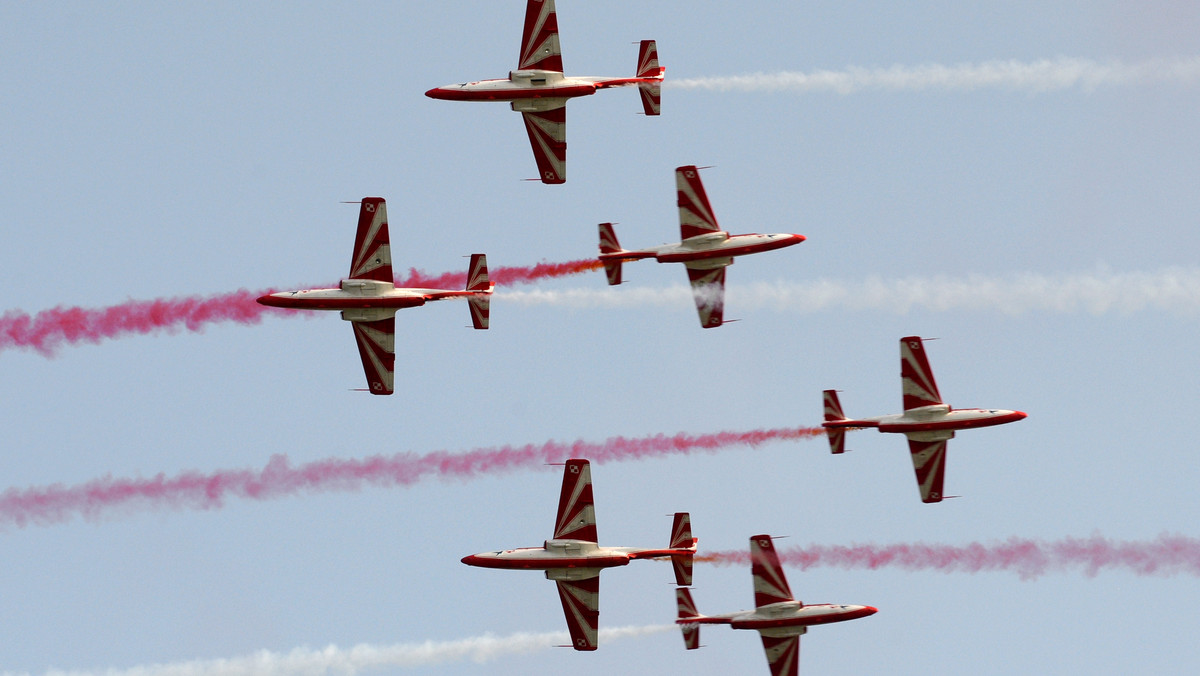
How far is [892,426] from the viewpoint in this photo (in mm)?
87312

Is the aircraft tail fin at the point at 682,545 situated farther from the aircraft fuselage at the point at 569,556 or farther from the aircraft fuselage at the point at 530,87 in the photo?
the aircraft fuselage at the point at 530,87

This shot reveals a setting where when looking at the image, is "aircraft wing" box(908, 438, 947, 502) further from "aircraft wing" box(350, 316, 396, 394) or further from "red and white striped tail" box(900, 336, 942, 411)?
"aircraft wing" box(350, 316, 396, 394)

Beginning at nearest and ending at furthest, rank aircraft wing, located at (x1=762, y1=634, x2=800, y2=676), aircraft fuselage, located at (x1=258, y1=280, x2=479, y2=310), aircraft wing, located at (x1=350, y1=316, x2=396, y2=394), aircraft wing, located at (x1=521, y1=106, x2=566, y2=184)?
aircraft fuselage, located at (x1=258, y1=280, x2=479, y2=310) < aircraft wing, located at (x1=350, y1=316, x2=396, y2=394) < aircraft wing, located at (x1=762, y1=634, x2=800, y2=676) < aircraft wing, located at (x1=521, y1=106, x2=566, y2=184)

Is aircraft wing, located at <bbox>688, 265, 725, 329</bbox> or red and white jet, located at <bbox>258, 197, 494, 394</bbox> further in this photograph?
aircraft wing, located at <bbox>688, 265, 725, 329</bbox>

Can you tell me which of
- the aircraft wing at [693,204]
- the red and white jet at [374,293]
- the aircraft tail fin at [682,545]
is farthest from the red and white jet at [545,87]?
the aircraft tail fin at [682,545]

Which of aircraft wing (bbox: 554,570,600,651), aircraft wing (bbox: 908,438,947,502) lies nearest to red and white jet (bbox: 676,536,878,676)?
aircraft wing (bbox: 554,570,600,651)

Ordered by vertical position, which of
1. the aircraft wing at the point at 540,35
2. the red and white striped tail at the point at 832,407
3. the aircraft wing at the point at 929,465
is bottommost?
the aircraft wing at the point at 929,465

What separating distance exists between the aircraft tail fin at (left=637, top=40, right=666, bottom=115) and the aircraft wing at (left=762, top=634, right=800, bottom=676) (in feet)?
73.7

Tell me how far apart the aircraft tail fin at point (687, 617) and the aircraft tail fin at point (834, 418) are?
28.1 feet

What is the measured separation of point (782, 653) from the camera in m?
86.6

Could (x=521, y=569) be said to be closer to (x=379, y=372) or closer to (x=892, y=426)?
(x=379, y=372)

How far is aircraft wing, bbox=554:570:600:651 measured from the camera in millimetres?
85500

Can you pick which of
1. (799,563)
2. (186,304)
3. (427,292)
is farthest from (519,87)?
(799,563)

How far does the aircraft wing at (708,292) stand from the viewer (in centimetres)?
8800
